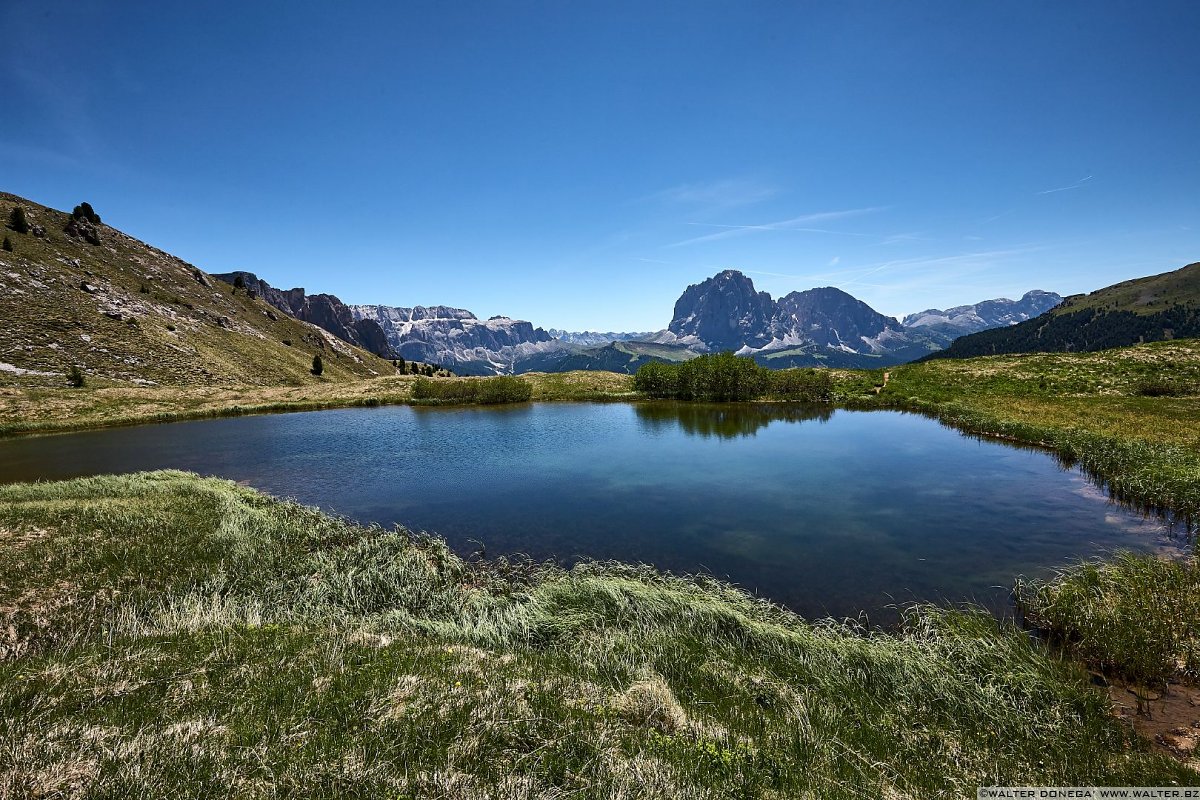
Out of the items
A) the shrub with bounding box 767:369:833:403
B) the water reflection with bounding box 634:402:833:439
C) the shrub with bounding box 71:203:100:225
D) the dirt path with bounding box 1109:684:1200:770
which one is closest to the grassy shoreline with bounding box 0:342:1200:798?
the dirt path with bounding box 1109:684:1200:770

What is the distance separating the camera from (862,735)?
8391 mm

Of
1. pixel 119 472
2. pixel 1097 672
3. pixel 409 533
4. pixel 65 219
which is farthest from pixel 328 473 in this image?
pixel 65 219

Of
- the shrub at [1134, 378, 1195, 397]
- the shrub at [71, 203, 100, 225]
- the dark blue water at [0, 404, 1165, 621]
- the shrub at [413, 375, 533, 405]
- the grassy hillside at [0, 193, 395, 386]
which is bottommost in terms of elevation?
the dark blue water at [0, 404, 1165, 621]

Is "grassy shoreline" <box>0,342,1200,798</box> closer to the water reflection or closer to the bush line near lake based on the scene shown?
the bush line near lake

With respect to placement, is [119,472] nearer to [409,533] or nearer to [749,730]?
[409,533]

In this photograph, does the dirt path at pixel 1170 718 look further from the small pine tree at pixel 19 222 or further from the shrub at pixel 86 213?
the shrub at pixel 86 213

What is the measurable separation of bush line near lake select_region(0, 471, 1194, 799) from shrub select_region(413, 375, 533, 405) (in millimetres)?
69147

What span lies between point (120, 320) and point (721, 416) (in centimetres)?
12053

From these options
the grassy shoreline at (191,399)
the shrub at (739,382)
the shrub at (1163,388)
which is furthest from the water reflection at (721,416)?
the shrub at (1163,388)

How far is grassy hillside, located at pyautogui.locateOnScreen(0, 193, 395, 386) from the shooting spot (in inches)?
3103

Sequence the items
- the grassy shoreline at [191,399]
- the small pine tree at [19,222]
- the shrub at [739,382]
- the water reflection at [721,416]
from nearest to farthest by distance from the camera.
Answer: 1. the water reflection at [721,416]
2. the grassy shoreline at [191,399]
3. the shrub at [739,382]
4. the small pine tree at [19,222]

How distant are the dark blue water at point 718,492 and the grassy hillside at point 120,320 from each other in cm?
4187

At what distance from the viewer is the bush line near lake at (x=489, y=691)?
6.67m

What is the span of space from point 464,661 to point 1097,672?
15977 millimetres
